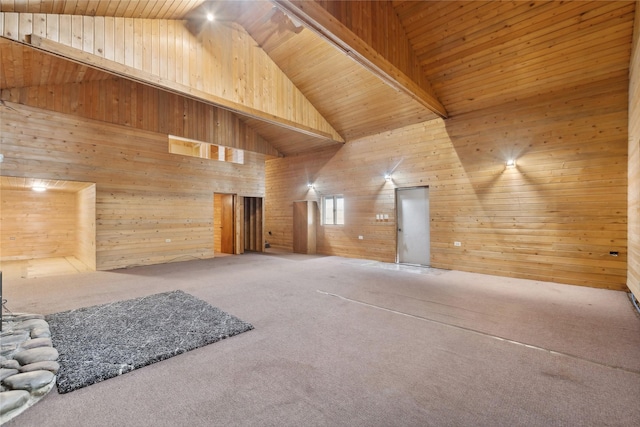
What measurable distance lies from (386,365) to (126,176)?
687 centimetres

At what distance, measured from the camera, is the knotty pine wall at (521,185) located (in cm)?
447

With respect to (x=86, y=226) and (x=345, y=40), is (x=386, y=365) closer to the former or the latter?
(x=345, y=40)

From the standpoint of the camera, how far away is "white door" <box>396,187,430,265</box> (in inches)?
261

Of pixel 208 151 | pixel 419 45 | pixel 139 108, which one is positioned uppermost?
pixel 419 45

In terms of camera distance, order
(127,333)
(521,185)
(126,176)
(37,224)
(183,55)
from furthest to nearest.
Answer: (37,224) < (126,176) < (521,185) < (183,55) < (127,333)

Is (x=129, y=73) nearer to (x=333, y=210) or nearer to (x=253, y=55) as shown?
(x=253, y=55)

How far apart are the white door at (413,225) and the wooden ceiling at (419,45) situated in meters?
1.81

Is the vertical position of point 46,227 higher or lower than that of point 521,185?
lower

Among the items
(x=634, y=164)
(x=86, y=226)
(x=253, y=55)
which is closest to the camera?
(x=634, y=164)

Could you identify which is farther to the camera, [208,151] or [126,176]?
[208,151]

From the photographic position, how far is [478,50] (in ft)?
15.3

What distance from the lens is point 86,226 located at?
6.78 m

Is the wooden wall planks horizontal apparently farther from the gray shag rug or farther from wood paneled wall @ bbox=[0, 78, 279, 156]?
the gray shag rug

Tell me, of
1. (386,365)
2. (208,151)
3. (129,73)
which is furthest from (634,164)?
(208,151)
